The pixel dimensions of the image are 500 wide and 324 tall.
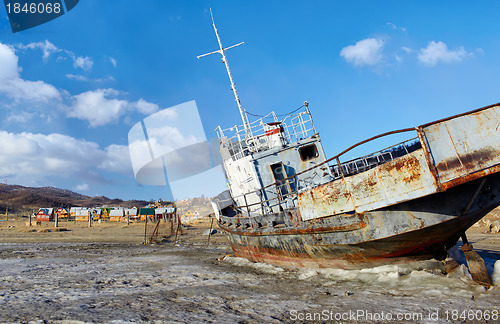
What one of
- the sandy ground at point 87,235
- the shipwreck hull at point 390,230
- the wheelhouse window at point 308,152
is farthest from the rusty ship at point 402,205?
the sandy ground at point 87,235

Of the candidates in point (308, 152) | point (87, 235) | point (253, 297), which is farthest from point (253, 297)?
point (87, 235)

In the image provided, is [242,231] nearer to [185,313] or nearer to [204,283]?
[204,283]

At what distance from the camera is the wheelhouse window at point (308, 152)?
10516 mm

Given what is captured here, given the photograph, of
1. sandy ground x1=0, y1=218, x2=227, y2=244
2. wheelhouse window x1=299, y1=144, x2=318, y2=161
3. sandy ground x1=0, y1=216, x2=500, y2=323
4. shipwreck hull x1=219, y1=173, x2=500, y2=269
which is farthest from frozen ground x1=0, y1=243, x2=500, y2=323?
sandy ground x1=0, y1=218, x2=227, y2=244

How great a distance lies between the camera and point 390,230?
18.4 ft

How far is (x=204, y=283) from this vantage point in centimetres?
650

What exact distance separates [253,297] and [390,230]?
2998 mm

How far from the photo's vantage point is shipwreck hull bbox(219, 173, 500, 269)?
5273 millimetres

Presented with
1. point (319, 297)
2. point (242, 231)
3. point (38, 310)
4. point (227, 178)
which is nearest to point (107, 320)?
point (38, 310)

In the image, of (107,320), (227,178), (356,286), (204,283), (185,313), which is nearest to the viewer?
(107,320)

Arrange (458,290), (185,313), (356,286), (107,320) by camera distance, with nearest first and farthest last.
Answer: (107,320) < (185,313) < (458,290) < (356,286)

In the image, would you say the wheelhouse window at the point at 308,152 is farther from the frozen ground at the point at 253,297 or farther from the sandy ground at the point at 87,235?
the sandy ground at the point at 87,235

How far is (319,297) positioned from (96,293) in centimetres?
422

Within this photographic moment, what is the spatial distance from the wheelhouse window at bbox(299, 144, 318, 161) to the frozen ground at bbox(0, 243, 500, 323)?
14.4ft
